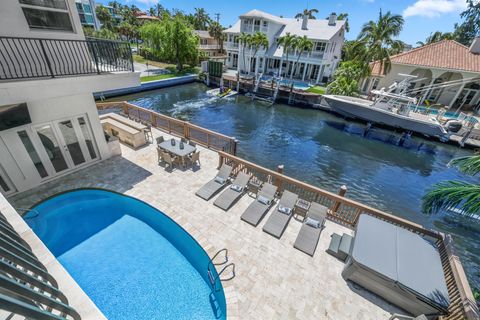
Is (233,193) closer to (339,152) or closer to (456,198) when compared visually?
(456,198)

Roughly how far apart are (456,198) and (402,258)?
2.12 meters

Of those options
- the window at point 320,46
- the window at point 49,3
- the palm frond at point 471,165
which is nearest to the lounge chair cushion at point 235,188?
the palm frond at point 471,165

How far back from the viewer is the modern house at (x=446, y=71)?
2297 cm

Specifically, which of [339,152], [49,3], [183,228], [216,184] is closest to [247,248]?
[183,228]

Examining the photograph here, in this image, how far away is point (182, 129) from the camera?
499 inches

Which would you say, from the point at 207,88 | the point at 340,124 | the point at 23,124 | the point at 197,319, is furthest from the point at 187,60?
the point at 197,319

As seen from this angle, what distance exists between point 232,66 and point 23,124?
126ft

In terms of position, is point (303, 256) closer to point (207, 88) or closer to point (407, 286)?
point (407, 286)

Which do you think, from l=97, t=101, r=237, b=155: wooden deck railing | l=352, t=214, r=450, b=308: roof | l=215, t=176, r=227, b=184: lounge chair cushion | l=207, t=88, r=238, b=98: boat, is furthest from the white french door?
l=207, t=88, r=238, b=98: boat

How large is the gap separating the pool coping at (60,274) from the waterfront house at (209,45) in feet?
174

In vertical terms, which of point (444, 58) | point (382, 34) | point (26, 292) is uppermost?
point (382, 34)

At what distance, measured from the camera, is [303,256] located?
6469 mm

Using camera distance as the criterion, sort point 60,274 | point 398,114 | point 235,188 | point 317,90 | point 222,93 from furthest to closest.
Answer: point 222,93
point 317,90
point 398,114
point 235,188
point 60,274

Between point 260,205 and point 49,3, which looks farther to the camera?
point 260,205
